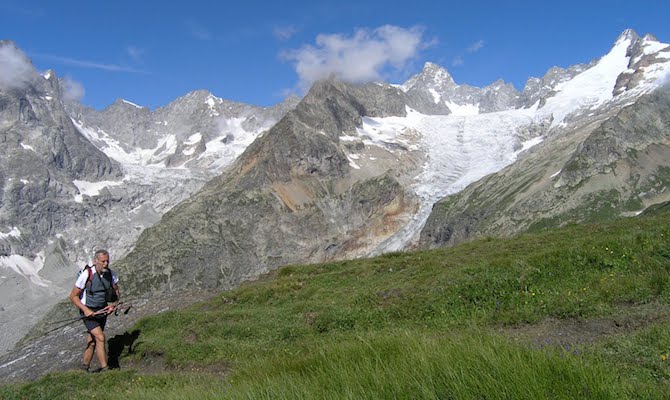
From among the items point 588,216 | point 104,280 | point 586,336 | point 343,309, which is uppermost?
point 104,280

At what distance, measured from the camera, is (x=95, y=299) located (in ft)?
56.1

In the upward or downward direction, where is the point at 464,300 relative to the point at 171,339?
downward

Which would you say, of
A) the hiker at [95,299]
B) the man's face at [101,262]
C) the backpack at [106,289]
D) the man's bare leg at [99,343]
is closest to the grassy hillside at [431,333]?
the man's bare leg at [99,343]

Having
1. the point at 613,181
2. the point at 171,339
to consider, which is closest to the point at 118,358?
the point at 171,339

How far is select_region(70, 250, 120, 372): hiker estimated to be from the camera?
16906 millimetres

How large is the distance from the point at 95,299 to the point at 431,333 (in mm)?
11805

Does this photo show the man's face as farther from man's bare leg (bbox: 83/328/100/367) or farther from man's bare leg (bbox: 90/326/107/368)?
man's bare leg (bbox: 83/328/100/367)

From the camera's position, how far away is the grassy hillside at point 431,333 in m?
5.70

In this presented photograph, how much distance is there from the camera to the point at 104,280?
1744cm

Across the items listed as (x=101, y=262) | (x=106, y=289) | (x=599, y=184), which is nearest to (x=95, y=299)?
(x=106, y=289)

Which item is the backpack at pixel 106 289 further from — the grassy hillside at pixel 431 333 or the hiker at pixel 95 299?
the grassy hillside at pixel 431 333

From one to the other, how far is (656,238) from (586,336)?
6.74 meters

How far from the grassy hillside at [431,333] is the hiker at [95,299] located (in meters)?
1.72

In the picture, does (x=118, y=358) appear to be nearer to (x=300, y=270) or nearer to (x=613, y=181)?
(x=300, y=270)
